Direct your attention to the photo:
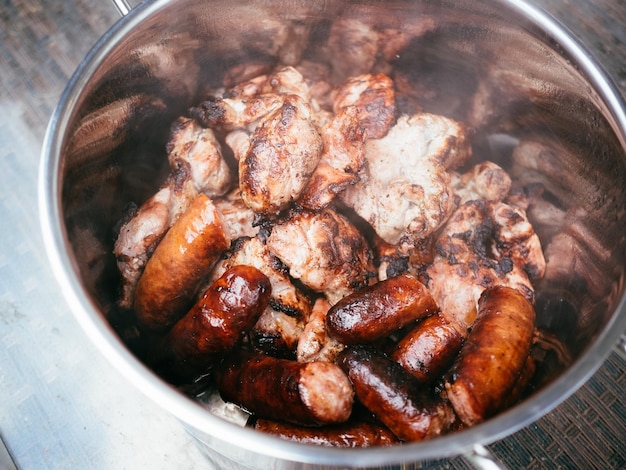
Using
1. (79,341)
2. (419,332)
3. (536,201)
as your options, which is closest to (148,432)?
(79,341)

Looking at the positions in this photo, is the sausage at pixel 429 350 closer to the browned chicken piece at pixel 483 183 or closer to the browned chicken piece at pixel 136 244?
the browned chicken piece at pixel 483 183

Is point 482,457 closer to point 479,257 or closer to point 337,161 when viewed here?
point 479,257

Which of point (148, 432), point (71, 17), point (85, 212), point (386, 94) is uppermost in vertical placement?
point (71, 17)

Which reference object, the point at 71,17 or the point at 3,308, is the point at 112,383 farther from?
the point at 71,17

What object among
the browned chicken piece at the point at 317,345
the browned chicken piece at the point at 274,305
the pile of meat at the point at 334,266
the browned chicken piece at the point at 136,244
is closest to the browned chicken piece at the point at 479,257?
the pile of meat at the point at 334,266

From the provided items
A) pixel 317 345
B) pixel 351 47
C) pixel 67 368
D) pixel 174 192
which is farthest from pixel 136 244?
pixel 351 47

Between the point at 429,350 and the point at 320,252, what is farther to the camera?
the point at 320,252
